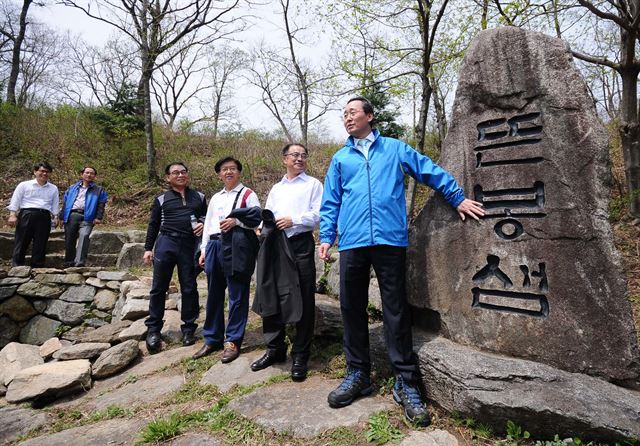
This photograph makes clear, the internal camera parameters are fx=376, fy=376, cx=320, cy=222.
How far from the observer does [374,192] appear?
2.62 metres

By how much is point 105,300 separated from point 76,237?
133cm

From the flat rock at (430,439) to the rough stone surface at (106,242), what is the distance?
7.69 m

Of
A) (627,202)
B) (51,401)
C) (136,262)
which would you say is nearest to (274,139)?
(136,262)

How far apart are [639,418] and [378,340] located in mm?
1630

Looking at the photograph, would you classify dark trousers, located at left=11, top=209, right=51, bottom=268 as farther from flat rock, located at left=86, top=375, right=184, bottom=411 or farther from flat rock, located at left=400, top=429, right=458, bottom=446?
flat rock, located at left=400, top=429, right=458, bottom=446

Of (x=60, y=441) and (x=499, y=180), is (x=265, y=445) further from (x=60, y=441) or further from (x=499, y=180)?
(x=499, y=180)

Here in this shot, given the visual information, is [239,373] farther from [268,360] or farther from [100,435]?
[100,435]

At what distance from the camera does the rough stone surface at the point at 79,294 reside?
20.6ft

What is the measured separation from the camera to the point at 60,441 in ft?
9.04

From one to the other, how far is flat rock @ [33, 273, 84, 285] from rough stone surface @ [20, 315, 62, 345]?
1.92 ft

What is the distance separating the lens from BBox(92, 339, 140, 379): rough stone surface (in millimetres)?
4031

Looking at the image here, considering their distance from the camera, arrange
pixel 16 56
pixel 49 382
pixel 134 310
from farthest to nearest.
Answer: pixel 16 56, pixel 134 310, pixel 49 382

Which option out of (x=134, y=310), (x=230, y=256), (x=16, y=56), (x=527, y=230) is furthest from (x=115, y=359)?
(x=16, y=56)

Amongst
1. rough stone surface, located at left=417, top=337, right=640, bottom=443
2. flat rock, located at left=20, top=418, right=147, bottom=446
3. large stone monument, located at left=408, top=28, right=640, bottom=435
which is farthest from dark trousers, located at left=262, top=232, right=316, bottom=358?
flat rock, located at left=20, top=418, right=147, bottom=446
